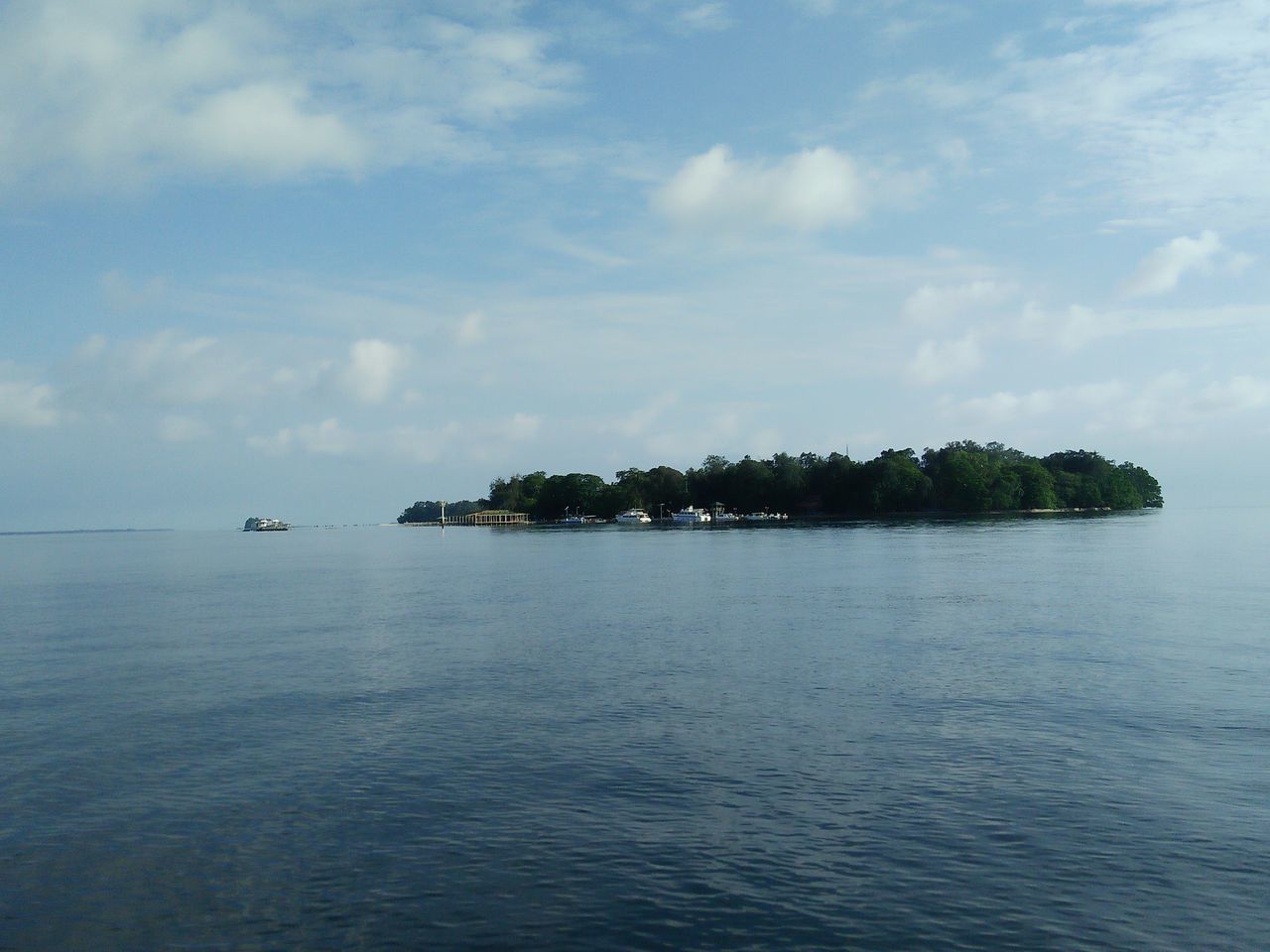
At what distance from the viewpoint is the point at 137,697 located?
3177 cm

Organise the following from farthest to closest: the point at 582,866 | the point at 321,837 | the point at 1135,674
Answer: the point at 1135,674 → the point at 321,837 → the point at 582,866

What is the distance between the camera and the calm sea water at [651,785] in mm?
14617

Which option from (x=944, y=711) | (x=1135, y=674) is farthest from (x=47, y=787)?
(x=1135, y=674)

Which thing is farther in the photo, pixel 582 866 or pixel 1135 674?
pixel 1135 674

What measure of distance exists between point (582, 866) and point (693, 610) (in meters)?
36.7

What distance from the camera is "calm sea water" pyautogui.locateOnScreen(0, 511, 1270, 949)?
14617mm

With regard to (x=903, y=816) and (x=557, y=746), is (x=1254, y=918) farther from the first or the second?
(x=557, y=746)

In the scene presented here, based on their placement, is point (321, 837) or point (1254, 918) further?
point (321, 837)

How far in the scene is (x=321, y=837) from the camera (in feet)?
59.5

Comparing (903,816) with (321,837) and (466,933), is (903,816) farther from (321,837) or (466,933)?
(321,837)

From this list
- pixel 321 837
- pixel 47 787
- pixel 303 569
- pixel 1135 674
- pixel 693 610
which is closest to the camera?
pixel 321 837

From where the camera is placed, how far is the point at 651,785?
67.6 ft

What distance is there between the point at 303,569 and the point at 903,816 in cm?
9902

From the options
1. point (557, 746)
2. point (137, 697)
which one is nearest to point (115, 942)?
point (557, 746)
